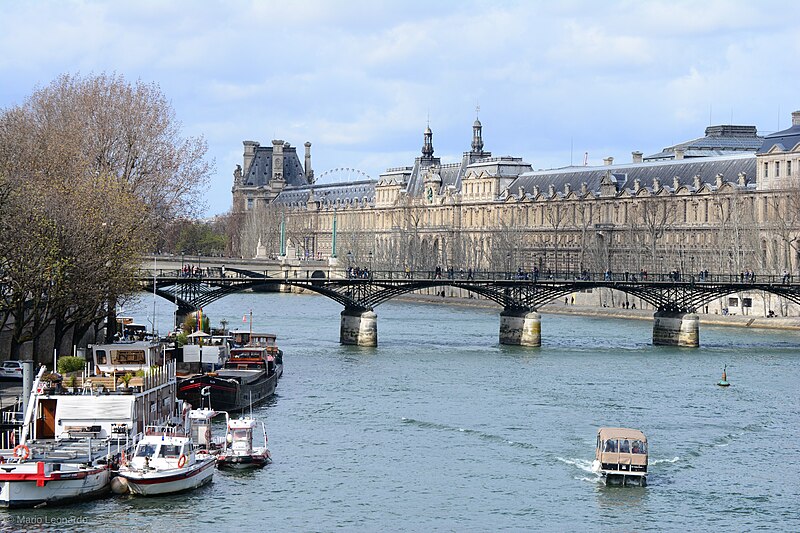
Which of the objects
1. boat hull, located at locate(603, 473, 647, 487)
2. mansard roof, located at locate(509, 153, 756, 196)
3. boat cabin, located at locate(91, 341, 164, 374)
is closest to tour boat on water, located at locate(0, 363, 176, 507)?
boat cabin, located at locate(91, 341, 164, 374)

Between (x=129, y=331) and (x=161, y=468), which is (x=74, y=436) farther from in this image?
(x=129, y=331)

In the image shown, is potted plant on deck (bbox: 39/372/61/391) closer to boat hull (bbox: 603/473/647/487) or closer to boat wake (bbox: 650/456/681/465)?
boat hull (bbox: 603/473/647/487)

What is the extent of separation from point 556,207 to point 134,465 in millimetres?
109085

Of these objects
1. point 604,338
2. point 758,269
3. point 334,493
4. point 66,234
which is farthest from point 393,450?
point 758,269

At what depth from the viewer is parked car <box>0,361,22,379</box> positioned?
50.9 metres

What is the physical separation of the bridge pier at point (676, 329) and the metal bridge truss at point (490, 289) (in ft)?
2.18

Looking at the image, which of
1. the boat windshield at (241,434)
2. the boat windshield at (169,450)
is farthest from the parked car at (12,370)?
the boat windshield at (169,450)

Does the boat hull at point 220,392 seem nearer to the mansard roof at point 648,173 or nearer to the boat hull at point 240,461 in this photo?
the boat hull at point 240,461

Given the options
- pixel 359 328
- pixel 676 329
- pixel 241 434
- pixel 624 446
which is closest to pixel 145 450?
pixel 241 434

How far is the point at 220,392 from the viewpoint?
177 ft

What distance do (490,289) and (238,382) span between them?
3434 centimetres

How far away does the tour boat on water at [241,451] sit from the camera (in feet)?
142

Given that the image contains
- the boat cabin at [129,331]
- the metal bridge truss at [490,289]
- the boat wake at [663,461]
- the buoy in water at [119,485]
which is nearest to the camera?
the buoy in water at [119,485]

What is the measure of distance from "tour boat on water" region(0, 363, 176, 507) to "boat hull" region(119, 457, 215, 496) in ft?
2.36
